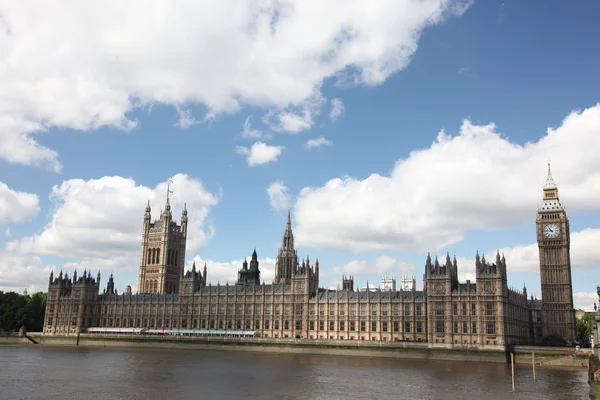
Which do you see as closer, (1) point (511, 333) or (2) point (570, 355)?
(2) point (570, 355)

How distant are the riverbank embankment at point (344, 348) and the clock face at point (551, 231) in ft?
145

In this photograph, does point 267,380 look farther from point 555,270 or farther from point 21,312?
point 21,312

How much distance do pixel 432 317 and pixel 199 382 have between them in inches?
2658

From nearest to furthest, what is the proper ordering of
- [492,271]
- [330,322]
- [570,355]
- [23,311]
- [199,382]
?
1. [199,382]
2. [570,355]
3. [492,271]
4. [330,322]
5. [23,311]

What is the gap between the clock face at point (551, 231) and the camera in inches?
5778

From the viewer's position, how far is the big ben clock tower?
463 feet

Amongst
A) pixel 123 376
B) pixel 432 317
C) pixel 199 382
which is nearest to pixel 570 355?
pixel 432 317

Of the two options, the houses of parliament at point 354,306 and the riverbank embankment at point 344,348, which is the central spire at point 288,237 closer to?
the houses of parliament at point 354,306

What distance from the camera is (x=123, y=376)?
7612cm

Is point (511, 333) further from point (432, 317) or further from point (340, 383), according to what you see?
point (340, 383)

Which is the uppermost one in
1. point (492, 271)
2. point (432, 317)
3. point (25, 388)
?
point (492, 271)

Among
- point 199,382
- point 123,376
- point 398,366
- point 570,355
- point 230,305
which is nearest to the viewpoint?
point 199,382

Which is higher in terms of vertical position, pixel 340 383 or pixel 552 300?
pixel 552 300

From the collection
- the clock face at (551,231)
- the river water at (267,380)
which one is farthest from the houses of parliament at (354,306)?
the river water at (267,380)
